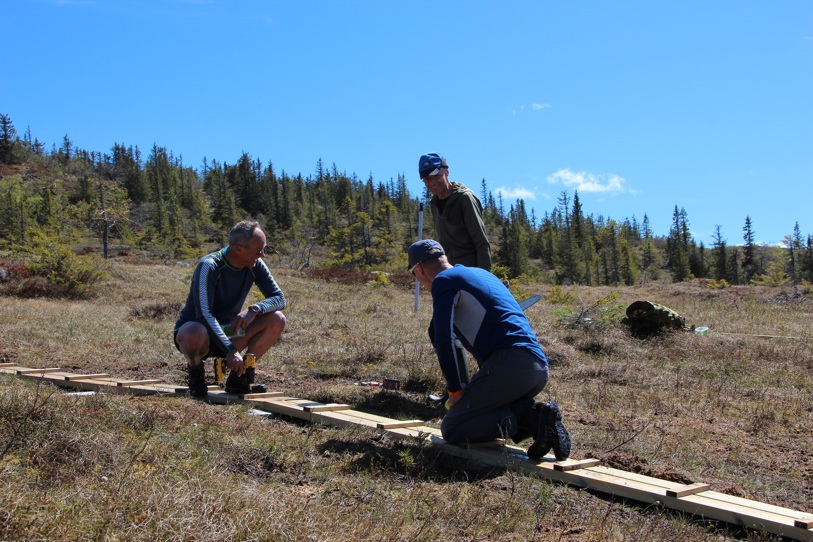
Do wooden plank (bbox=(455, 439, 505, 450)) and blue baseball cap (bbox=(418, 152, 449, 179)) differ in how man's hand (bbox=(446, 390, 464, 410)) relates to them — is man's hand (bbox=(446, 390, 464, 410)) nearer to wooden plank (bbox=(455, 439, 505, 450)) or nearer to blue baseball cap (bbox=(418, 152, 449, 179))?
wooden plank (bbox=(455, 439, 505, 450))

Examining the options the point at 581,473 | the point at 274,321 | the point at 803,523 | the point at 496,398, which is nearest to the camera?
the point at 803,523

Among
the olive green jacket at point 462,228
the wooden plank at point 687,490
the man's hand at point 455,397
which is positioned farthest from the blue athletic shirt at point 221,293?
the wooden plank at point 687,490

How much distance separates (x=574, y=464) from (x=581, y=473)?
0.29ft

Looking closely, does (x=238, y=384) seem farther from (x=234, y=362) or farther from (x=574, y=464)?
(x=574, y=464)

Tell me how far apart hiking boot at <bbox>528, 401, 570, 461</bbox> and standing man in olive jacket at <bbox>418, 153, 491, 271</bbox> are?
2.13 meters

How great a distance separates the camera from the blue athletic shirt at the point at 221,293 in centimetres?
507

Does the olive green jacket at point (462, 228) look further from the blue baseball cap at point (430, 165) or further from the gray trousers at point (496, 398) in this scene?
the gray trousers at point (496, 398)

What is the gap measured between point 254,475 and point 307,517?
0.90 metres

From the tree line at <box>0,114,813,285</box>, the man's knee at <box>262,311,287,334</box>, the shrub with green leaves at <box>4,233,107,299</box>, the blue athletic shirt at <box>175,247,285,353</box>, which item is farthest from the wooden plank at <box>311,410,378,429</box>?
the tree line at <box>0,114,813,285</box>

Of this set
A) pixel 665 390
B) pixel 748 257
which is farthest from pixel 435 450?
pixel 748 257

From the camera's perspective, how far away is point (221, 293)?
5.37m

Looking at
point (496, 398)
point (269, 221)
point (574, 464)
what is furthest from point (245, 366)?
point (269, 221)

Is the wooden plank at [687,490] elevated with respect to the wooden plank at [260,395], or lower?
lower

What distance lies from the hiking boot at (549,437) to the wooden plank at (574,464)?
72 millimetres
